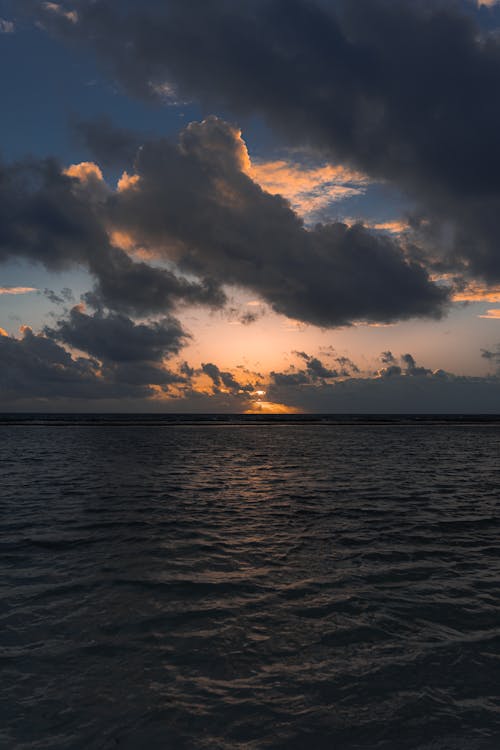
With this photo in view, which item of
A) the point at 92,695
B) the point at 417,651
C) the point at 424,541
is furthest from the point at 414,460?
the point at 92,695

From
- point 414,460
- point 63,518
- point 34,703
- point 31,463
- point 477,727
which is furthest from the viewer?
point 414,460

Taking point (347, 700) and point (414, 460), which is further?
point (414, 460)

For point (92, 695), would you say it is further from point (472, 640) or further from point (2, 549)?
point (2, 549)

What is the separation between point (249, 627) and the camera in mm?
8281

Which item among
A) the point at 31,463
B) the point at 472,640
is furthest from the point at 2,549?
the point at 31,463

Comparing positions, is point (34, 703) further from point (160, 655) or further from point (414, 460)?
point (414, 460)

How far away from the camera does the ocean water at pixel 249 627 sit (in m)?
5.67

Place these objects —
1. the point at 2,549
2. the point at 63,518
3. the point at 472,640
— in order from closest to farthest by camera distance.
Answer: the point at 472,640
the point at 2,549
the point at 63,518

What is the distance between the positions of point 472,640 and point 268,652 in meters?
3.66

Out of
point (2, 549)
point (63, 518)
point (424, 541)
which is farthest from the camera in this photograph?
point (63, 518)

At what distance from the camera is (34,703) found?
6.05 m

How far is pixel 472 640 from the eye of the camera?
7875 millimetres

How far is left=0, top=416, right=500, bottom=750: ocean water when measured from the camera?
5672mm

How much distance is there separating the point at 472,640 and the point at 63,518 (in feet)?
48.0
